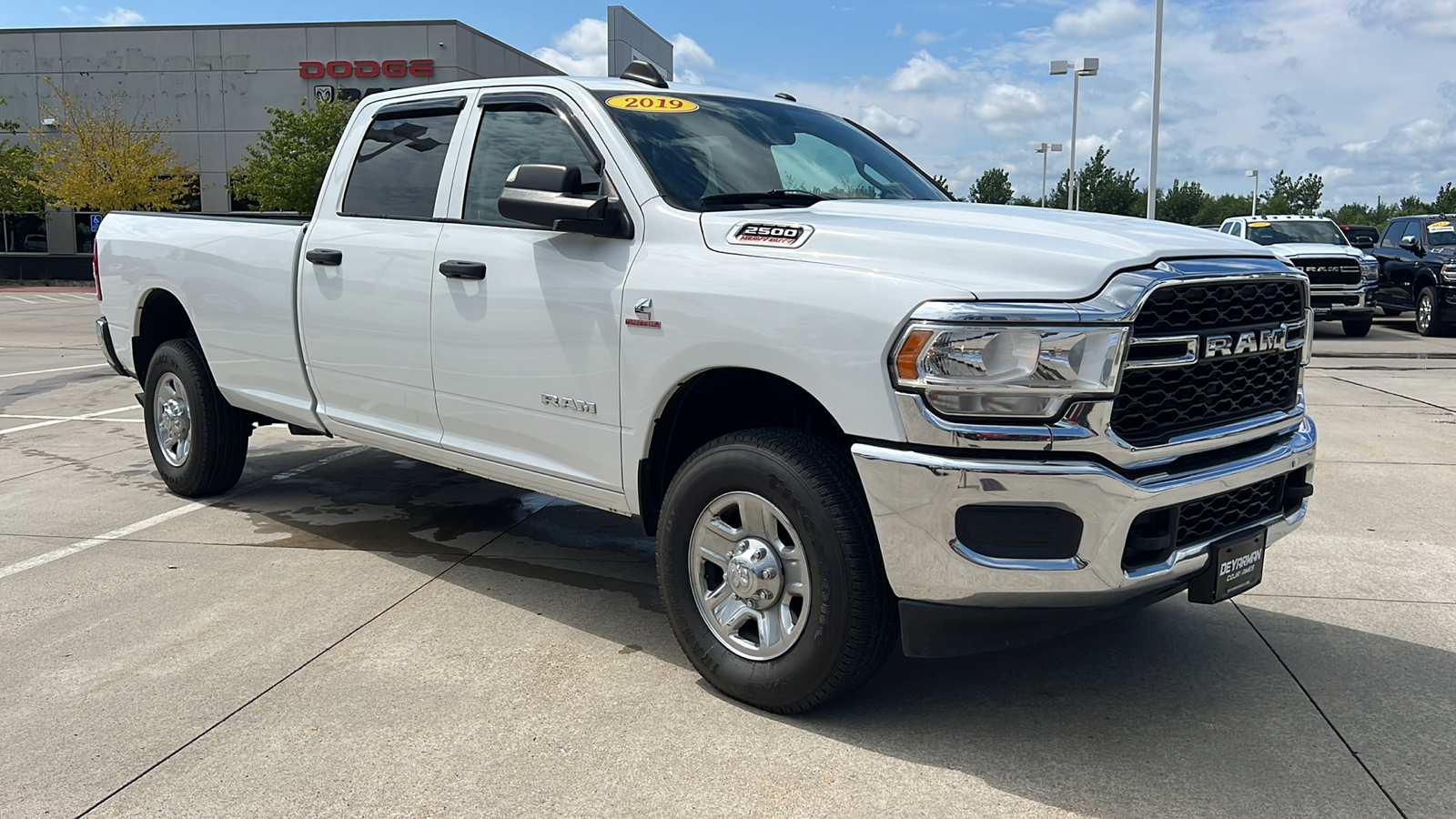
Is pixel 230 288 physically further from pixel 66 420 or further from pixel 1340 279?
pixel 1340 279

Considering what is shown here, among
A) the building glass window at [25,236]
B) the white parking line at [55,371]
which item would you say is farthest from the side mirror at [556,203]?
the building glass window at [25,236]

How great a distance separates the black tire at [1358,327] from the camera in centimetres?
1866

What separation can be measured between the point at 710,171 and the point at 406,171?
1574 millimetres

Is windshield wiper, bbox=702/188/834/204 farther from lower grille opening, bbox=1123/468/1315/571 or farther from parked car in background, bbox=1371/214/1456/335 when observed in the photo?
parked car in background, bbox=1371/214/1456/335

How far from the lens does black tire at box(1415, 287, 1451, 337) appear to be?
1844 centimetres

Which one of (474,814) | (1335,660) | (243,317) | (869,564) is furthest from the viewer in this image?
(243,317)

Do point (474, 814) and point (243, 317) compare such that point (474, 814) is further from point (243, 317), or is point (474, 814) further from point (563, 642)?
point (243, 317)

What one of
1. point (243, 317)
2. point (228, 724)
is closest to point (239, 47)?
point (243, 317)

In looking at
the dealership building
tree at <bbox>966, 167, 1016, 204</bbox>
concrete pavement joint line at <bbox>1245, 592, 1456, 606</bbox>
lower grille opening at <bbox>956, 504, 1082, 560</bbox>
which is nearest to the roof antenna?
lower grille opening at <bbox>956, 504, 1082, 560</bbox>

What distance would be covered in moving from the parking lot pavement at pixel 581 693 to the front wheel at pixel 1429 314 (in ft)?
47.9

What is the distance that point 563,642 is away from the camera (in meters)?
4.24

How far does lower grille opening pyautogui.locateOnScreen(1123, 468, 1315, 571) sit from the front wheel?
57.8 feet

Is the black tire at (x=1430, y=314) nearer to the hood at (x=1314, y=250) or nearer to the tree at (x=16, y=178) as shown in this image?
the hood at (x=1314, y=250)

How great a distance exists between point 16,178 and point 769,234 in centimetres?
4271
